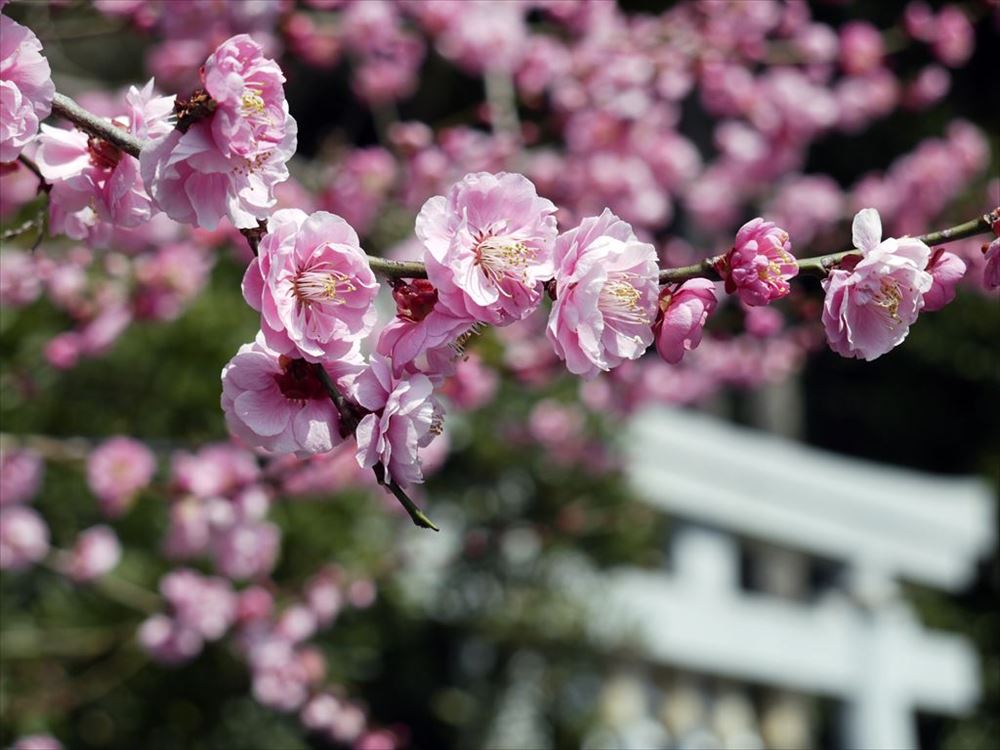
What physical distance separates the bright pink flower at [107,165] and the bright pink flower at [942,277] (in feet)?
1.88

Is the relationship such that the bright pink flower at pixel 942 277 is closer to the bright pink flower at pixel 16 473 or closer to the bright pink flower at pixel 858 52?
the bright pink flower at pixel 16 473

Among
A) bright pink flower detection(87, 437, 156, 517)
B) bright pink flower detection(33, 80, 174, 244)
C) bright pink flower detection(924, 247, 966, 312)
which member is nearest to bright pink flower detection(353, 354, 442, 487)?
bright pink flower detection(33, 80, 174, 244)

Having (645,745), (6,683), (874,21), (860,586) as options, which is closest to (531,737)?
(645,745)

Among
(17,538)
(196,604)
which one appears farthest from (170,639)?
(17,538)

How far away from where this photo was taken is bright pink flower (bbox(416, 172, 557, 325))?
863 mm

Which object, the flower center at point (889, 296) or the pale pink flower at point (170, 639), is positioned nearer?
the flower center at point (889, 296)

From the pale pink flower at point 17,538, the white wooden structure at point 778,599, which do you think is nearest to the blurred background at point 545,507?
the white wooden structure at point 778,599

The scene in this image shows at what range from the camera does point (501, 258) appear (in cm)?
87

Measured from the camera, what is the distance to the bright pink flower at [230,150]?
2.78 ft

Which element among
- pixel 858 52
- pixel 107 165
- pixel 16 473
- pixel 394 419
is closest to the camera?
pixel 394 419

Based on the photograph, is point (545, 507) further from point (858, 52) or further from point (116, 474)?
point (858, 52)

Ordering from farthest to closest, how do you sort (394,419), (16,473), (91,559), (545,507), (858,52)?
1. (858,52)
2. (545,507)
3. (91,559)
4. (16,473)
5. (394,419)

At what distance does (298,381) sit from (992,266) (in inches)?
19.6

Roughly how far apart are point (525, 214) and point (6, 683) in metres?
2.14
